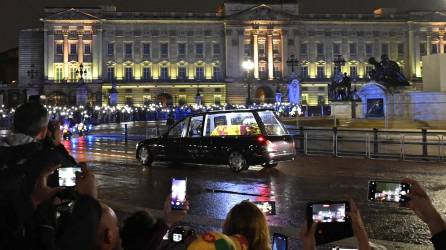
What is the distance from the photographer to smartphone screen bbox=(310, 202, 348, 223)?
11.0ft

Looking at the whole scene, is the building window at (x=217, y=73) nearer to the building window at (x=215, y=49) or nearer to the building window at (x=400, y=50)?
the building window at (x=215, y=49)

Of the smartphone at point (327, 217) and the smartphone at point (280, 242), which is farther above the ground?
the smartphone at point (327, 217)

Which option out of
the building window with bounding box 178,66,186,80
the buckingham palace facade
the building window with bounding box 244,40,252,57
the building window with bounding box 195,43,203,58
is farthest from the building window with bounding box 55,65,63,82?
the building window with bounding box 244,40,252,57

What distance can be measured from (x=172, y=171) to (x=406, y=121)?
19235mm

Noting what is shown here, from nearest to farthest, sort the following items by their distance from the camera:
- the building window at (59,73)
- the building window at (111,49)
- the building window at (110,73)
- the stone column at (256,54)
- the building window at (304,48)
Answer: the building window at (59,73)
the building window at (110,73)
the building window at (111,49)
the stone column at (256,54)
the building window at (304,48)

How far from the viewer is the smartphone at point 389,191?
10.6 feet

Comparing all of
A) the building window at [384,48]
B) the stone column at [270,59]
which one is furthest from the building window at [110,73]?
the building window at [384,48]

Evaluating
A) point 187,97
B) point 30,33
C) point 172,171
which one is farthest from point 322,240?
point 30,33

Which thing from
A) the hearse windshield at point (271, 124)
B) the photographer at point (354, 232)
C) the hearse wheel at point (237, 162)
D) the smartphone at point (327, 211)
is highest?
the hearse windshield at point (271, 124)

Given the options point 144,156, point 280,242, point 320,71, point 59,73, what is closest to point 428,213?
point 280,242

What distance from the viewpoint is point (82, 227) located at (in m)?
2.99

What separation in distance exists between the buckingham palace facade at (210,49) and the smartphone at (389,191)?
96.8 m

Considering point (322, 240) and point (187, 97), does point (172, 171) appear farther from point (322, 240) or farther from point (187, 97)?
point (187, 97)

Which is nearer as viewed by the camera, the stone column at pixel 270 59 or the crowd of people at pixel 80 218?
the crowd of people at pixel 80 218
